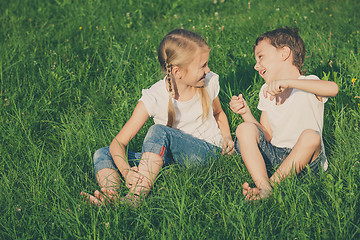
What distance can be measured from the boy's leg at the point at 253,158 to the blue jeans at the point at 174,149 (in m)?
0.31

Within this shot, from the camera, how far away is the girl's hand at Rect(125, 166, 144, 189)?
2848 mm

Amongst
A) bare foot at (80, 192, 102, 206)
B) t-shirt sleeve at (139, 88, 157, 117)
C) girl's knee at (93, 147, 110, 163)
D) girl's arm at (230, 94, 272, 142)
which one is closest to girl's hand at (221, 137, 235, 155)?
girl's arm at (230, 94, 272, 142)

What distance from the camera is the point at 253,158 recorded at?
2785mm

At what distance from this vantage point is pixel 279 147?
303cm

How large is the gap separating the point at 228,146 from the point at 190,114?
0.40 metres

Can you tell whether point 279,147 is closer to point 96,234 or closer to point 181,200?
point 181,200

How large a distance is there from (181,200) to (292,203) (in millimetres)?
696

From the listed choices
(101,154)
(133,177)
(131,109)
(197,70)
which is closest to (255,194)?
(133,177)

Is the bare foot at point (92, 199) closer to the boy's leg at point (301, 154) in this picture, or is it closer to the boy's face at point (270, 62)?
the boy's leg at point (301, 154)

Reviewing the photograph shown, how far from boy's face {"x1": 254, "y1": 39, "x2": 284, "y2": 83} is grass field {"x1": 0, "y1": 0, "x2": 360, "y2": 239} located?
61 cm

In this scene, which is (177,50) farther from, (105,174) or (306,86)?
(105,174)

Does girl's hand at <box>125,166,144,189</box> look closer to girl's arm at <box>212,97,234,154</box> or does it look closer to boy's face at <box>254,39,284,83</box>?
girl's arm at <box>212,97,234,154</box>

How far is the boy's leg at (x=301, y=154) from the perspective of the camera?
8.68 feet

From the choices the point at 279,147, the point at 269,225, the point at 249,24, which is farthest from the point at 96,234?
the point at 249,24
